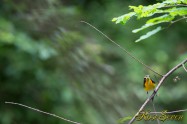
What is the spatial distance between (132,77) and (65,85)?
2.52 ft

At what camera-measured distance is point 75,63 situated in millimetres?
2436

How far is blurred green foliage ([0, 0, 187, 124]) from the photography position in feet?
8.14

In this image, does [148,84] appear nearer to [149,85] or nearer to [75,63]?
[149,85]

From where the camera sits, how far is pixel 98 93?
242cm

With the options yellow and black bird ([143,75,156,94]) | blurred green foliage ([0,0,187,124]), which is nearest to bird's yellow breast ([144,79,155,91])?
yellow and black bird ([143,75,156,94])

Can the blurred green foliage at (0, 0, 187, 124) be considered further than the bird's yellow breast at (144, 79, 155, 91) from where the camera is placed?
Yes

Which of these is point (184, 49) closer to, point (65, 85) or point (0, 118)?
point (65, 85)

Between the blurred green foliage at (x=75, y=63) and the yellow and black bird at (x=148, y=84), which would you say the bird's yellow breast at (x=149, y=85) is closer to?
the yellow and black bird at (x=148, y=84)

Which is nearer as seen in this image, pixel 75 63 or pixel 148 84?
pixel 148 84

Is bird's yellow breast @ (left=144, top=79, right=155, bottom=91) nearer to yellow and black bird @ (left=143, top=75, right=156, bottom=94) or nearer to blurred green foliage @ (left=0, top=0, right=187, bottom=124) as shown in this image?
yellow and black bird @ (left=143, top=75, right=156, bottom=94)

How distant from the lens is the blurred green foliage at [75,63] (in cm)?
248

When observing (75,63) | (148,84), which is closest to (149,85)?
(148,84)

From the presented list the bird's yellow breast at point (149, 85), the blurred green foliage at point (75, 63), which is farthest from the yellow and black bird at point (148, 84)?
the blurred green foliage at point (75, 63)

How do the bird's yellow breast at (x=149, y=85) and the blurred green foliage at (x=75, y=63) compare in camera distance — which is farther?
the blurred green foliage at (x=75, y=63)
